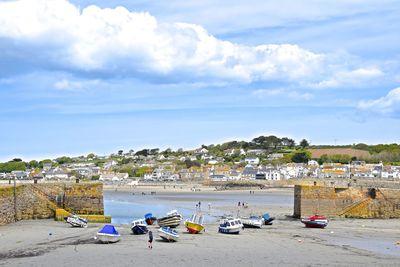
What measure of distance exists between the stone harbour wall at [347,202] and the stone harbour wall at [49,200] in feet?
45.1

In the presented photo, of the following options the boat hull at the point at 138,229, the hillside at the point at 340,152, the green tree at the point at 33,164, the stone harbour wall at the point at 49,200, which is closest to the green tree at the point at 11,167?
the green tree at the point at 33,164

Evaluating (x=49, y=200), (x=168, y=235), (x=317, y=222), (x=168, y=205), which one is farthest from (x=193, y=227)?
(x=168, y=205)

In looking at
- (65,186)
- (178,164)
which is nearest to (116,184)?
(178,164)

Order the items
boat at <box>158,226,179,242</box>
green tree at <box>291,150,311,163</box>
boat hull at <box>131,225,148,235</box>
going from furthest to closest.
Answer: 1. green tree at <box>291,150,311,163</box>
2. boat hull at <box>131,225,148,235</box>
3. boat at <box>158,226,179,242</box>

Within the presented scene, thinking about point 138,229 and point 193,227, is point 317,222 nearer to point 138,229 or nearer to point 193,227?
point 193,227

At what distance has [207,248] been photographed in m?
26.1

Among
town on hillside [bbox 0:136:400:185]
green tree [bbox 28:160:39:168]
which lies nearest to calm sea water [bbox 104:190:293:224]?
town on hillside [bbox 0:136:400:185]

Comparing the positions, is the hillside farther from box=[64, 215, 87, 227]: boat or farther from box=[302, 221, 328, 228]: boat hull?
box=[64, 215, 87, 227]: boat

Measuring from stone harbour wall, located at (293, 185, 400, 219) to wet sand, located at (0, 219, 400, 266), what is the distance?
590 centimetres

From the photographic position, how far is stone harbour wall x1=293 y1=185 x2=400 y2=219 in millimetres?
41406

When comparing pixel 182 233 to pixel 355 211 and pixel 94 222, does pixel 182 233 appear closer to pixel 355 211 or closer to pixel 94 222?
pixel 94 222

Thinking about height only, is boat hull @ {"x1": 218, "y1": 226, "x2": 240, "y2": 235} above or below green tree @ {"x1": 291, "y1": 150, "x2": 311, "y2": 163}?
below

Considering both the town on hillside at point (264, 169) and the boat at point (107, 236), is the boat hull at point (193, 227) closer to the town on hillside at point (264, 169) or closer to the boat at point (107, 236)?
the boat at point (107, 236)

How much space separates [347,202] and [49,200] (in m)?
20.2
